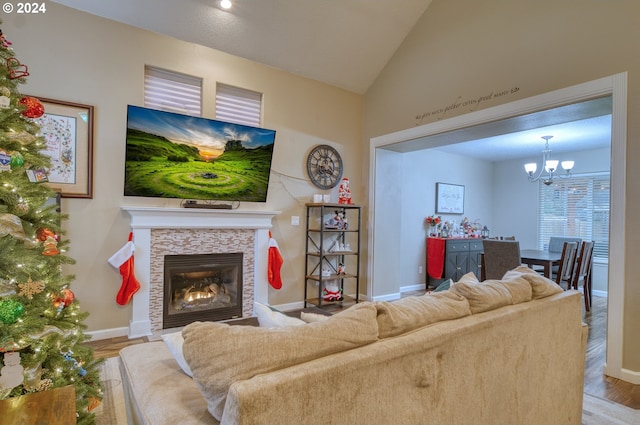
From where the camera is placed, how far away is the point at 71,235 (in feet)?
10.2

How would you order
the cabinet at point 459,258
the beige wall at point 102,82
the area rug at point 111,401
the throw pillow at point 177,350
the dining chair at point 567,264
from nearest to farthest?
1. the throw pillow at point 177,350
2. the area rug at point 111,401
3. the beige wall at point 102,82
4. the dining chair at point 567,264
5. the cabinet at point 459,258

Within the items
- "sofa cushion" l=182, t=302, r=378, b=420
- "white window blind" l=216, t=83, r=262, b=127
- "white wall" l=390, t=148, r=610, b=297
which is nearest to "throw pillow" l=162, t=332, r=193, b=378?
"sofa cushion" l=182, t=302, r=378, b=420

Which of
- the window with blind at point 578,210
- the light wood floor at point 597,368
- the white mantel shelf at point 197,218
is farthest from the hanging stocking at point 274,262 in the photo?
the window with blind at point 578,210

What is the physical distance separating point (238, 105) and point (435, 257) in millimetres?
4180

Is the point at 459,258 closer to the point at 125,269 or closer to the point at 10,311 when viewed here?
the point at 125,269

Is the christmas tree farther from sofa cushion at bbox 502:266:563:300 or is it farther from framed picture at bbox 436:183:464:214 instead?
framed picture at bbox 436:183:464:214

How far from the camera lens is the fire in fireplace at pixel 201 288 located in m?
3.60

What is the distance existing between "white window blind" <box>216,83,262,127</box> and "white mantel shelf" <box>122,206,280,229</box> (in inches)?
43.0

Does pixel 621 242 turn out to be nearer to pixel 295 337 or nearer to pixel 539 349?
pixel 539 349

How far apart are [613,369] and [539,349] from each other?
69.1 inches

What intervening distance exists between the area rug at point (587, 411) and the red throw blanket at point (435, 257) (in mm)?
3559

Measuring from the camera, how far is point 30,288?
5.32 feet

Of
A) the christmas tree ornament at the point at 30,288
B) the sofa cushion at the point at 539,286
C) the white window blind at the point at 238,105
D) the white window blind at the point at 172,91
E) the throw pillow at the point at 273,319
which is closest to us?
the throw pillow at the point at 273,319

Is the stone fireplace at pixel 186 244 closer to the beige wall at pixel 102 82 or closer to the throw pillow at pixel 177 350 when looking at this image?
the beige wall at pixel 102 82
